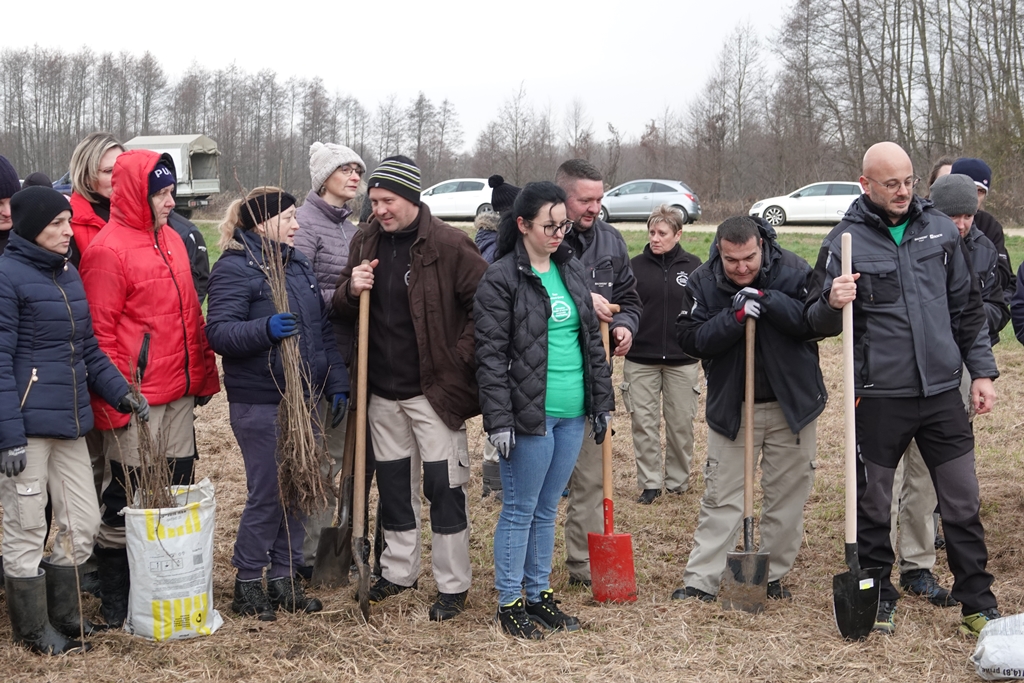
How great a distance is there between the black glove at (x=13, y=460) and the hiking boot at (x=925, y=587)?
4375 mm

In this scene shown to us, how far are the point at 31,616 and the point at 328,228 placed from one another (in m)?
2.48

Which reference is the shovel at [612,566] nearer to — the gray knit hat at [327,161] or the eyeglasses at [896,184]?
the eyeglasses at [896,184]

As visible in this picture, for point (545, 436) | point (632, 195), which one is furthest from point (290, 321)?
point (632, 195)

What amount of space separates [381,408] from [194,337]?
979 mm

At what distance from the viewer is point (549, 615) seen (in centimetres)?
459

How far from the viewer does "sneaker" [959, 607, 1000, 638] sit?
4.43 metres

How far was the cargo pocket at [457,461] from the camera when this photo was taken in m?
4.70

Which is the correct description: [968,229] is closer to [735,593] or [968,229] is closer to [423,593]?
[735,593]

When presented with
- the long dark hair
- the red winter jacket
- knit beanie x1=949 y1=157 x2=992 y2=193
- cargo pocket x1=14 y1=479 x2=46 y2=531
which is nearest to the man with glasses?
the long dark hair

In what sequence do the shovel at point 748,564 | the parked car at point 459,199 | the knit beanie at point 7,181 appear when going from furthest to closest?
the parked car at point 459,199 → the knit beanie at point 7,181 → the shovel at point 748,564

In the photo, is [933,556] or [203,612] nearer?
[203,612]

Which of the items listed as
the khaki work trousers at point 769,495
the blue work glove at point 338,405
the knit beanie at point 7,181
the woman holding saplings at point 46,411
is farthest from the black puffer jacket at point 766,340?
the knit beanie at point 7,181

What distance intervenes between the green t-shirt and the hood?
1887mm

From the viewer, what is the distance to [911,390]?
4.46 m
